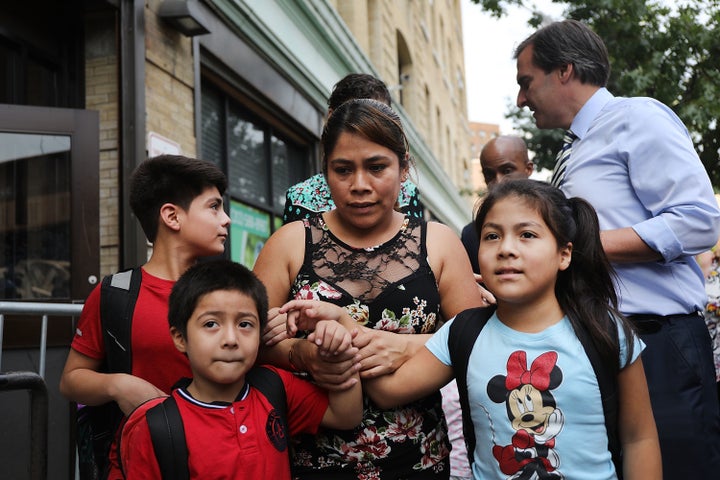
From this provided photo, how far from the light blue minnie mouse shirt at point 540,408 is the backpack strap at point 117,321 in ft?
3.90

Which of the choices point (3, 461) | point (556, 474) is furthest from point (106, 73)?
point (556, 474)

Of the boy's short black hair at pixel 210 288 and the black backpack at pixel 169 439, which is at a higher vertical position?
the boy's short black hair at pixel 210 288

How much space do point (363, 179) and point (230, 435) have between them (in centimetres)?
85

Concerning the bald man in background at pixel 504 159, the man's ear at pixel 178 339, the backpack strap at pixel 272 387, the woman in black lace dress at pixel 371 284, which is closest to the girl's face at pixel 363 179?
the woman in black lace dress at pixel 371 284

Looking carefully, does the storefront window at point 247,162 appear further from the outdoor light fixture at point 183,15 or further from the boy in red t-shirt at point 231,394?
the boy in red t-shirt at point 231,394

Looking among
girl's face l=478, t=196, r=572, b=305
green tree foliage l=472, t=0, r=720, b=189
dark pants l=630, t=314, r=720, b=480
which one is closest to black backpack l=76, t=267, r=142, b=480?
girl's face l=478, t=196, r=572, b=305

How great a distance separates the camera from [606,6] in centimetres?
996

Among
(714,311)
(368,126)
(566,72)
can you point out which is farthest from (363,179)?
(714,311)

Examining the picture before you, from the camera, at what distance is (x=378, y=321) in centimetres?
204

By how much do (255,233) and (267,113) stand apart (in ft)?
5.17

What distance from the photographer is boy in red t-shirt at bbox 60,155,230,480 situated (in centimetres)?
226

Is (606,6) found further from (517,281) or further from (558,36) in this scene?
(517,281)

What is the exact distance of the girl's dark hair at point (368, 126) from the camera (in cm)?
206

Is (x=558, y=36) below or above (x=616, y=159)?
above
